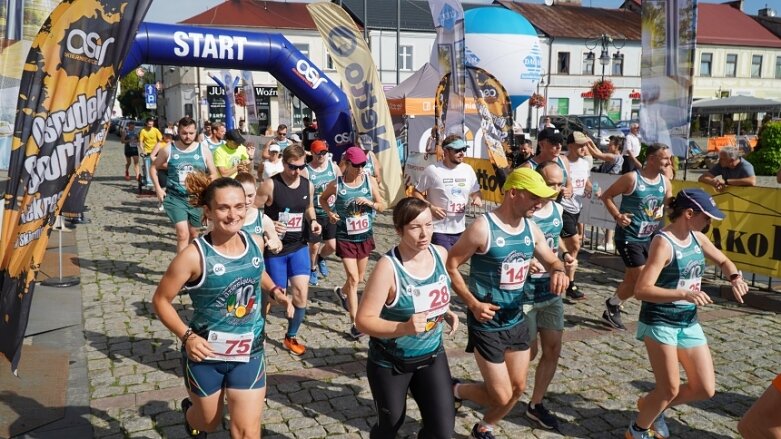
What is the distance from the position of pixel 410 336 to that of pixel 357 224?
10.7 feet

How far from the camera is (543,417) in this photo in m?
4.56

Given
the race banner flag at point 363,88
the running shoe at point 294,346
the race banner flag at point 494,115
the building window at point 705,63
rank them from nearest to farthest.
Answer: the running shoe at point 294,346, the race banner flag at point 363,88, the race banner flag at point 494,115, the building window at point 705,63

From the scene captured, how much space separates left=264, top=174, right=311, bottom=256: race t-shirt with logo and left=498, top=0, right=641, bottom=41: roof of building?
45797 millimetres

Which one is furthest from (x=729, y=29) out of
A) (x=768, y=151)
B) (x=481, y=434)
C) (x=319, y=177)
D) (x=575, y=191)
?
(x=481, y=434)

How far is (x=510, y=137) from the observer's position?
35.1 feet

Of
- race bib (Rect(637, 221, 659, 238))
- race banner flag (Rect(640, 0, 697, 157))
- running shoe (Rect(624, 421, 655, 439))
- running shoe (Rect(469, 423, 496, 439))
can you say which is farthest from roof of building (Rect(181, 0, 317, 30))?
running shoe (Rect(624, 421, 655, 439))

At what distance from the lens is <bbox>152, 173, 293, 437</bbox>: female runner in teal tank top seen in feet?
A: 11.0

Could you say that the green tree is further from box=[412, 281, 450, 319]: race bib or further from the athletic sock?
box=[412, 281, 450, 319]: race bib

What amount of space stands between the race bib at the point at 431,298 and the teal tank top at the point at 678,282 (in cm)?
149

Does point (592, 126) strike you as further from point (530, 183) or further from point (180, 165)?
point (530, 183)

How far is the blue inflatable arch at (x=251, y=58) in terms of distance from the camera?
10.0 metres

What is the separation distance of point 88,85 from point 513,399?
3.32m

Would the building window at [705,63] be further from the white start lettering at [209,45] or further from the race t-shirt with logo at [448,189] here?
the race t-shirt with logo at [448,189]

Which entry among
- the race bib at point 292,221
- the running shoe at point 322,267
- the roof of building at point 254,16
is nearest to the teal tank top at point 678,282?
the race bib at point 292,221
